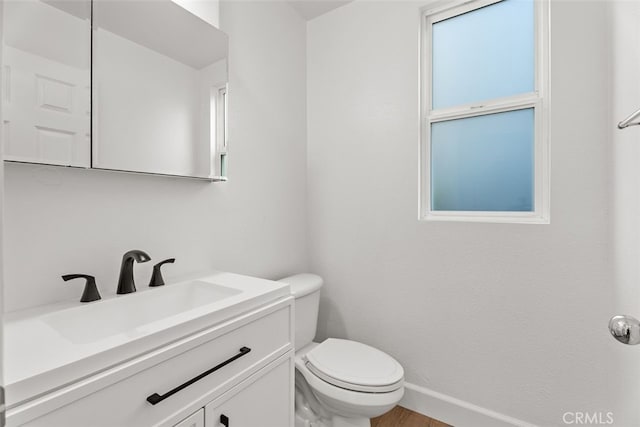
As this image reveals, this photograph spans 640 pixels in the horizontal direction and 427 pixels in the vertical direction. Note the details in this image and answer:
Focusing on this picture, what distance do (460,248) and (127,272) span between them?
1.48 m

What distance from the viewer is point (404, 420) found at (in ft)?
5.59

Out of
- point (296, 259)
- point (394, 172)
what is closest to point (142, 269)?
point (296, 259)

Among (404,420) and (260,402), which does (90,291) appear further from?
(404,420)

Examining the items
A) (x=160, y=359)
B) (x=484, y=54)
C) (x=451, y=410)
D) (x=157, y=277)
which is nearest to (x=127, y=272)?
(x=157, y=277)

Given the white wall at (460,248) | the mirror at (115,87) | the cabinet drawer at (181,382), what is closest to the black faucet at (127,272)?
the mirror at (115,87)

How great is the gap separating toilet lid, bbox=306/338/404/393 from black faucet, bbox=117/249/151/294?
85 cm

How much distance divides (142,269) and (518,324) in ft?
5.44

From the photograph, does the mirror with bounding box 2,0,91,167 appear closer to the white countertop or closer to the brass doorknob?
the white countertop

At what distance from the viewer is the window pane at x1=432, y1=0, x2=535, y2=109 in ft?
5.16

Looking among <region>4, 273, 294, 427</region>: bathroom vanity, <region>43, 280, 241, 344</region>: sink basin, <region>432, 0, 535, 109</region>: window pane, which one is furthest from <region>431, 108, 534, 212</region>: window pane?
<region>43, 280, 241, 344</region>: sink basin

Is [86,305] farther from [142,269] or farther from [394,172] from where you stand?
[394,172]

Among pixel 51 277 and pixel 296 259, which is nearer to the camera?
pixel 51 277

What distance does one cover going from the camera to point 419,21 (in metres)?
1.74

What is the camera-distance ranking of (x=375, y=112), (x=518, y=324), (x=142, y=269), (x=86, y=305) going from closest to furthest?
(x=86, y=305), (x=142, y=269), (x=518, y=324), (x=375, y=112)
